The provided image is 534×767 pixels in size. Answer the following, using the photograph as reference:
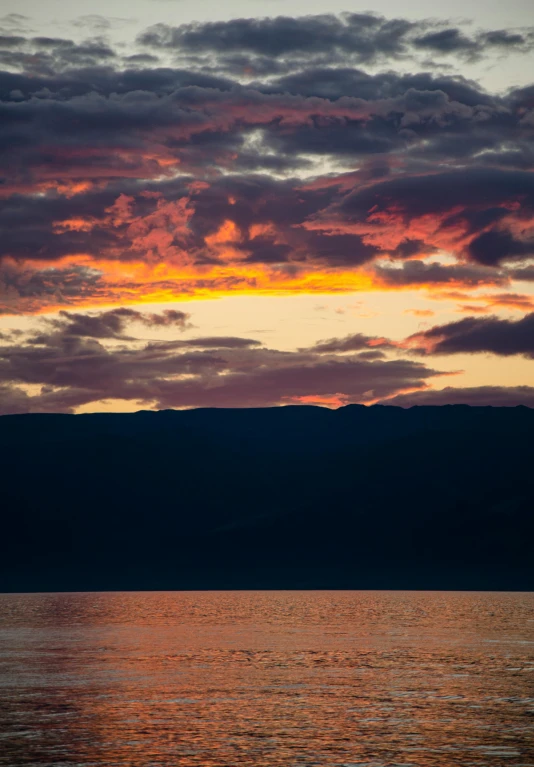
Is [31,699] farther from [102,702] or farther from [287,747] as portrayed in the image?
[287,747]

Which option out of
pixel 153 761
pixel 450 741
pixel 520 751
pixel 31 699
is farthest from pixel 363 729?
pixel 31 699

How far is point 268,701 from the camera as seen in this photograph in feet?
272

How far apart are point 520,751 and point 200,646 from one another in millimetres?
83090

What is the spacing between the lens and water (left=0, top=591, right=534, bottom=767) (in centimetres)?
6019

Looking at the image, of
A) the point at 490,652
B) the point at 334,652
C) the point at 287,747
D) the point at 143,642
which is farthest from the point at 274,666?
the point at 287,747

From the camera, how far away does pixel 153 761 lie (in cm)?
5731

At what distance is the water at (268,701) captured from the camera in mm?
60188

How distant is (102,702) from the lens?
81562 millimetres

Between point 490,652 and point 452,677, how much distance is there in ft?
94.5

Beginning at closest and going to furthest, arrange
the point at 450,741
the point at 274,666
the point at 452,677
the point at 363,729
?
1. the point at 450,741
2. the point at 363,729
3. the point at 452,677
4. the point at 274,666

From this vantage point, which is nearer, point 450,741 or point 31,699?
point 450,741

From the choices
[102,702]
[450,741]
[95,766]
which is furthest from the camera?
[102,702]

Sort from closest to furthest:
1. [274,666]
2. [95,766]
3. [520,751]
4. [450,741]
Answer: [95,766]
[520,751]
[450,741]
[274,666]

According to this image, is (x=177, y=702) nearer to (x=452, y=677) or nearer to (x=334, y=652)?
(x=452, y=677)
